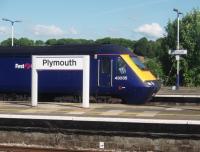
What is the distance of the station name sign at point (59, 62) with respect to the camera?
19375 millimetres

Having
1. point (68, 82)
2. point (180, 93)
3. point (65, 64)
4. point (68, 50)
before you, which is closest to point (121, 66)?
point (68, 82)

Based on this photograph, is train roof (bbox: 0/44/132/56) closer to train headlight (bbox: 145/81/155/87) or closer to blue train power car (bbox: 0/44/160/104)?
blue train power car (bbox: 0/44/160/104)

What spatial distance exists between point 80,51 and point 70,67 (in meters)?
3.39

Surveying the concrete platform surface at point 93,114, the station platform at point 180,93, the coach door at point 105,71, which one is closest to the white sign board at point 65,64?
the concrete platform surface at point 93,114

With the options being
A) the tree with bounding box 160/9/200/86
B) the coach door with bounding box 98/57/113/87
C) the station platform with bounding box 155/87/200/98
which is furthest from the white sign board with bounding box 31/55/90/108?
the tree with bounding box 160/9/200/86

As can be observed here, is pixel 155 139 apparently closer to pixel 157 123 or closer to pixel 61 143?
pixel 157 123

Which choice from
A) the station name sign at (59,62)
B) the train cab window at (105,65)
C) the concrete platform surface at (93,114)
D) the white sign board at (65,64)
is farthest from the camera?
the train cab window at (105,65)

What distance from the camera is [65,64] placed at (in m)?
19.5

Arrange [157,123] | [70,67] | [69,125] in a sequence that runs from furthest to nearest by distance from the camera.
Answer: [70,67]
[69,125]
[157,123]

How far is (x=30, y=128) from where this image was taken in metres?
15.0

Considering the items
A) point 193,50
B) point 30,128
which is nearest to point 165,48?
point 193,50

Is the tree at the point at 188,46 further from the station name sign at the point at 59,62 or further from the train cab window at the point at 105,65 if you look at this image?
the station name sign at the point at 59,62

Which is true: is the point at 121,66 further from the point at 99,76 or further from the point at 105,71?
the point at 99,76

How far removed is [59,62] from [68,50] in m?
3.37
